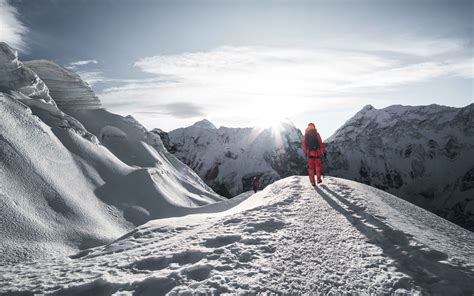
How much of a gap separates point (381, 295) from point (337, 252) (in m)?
1.37

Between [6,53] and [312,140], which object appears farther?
[6,53]

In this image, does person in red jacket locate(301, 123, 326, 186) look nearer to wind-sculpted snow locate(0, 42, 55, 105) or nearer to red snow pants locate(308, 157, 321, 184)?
red snow pants locate(308, 157, 321, 184)

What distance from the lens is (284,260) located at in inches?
197

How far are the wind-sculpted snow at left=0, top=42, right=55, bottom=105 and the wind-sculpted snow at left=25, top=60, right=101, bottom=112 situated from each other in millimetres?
7111

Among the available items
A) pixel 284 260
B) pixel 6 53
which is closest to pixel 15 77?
pixel 6 53

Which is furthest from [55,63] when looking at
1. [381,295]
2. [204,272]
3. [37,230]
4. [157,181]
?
[381,295]

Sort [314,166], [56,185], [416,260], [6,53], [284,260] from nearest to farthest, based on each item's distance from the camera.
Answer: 1. [416,260]
2. [284,260]
3. [314,166]
4. [56,185]
5. [6,53]

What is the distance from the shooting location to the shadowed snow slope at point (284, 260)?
4211mm

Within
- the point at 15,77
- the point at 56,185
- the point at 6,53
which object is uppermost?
the point at 6,53

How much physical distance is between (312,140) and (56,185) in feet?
41.3

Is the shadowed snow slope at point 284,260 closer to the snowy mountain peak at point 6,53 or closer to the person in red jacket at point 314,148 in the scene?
the person in red jacket at point 314,148

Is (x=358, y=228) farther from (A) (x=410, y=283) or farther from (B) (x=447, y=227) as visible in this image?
(B) (x=447, y=227)

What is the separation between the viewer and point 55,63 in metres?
30.4

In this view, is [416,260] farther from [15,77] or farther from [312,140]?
[15,77]
